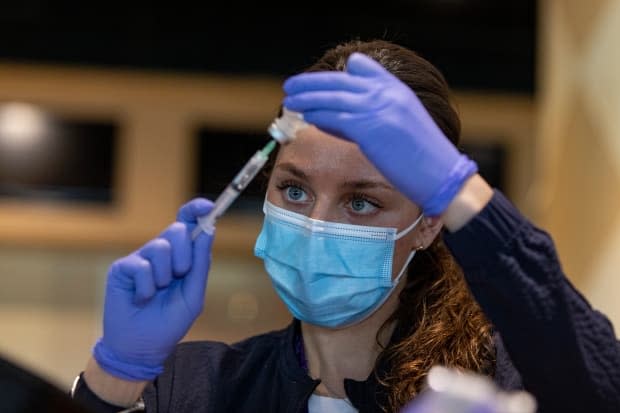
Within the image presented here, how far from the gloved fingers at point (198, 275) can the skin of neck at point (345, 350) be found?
24 centimetres

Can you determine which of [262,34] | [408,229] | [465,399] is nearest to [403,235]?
[408,229]

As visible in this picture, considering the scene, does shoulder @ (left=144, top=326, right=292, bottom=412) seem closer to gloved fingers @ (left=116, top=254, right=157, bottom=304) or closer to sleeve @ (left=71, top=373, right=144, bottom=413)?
sleeve @ (left=71, top=373, right=144, bottom=413)

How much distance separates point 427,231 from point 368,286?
137 mm

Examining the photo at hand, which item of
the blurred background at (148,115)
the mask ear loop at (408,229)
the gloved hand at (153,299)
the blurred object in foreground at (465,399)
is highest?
the blurred object in foreground at (465,399)

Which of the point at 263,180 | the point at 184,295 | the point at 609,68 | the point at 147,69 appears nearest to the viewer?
the point at 184,295

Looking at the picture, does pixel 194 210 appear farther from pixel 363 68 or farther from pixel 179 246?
pixel 363 68

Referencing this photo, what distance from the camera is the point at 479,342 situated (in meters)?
1.28

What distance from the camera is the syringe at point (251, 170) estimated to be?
1.10 m

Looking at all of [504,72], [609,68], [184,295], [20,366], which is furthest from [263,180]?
[504,72]

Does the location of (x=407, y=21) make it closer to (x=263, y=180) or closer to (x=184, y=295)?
(x=263, y=180)

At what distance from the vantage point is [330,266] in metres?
1.24

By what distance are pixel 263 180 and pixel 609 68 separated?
659mm

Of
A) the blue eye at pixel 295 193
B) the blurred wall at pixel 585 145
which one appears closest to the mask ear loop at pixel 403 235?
the blue eye at pixel 295 193

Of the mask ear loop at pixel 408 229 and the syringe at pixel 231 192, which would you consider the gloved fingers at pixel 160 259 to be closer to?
the syringe at pixel 231 192
